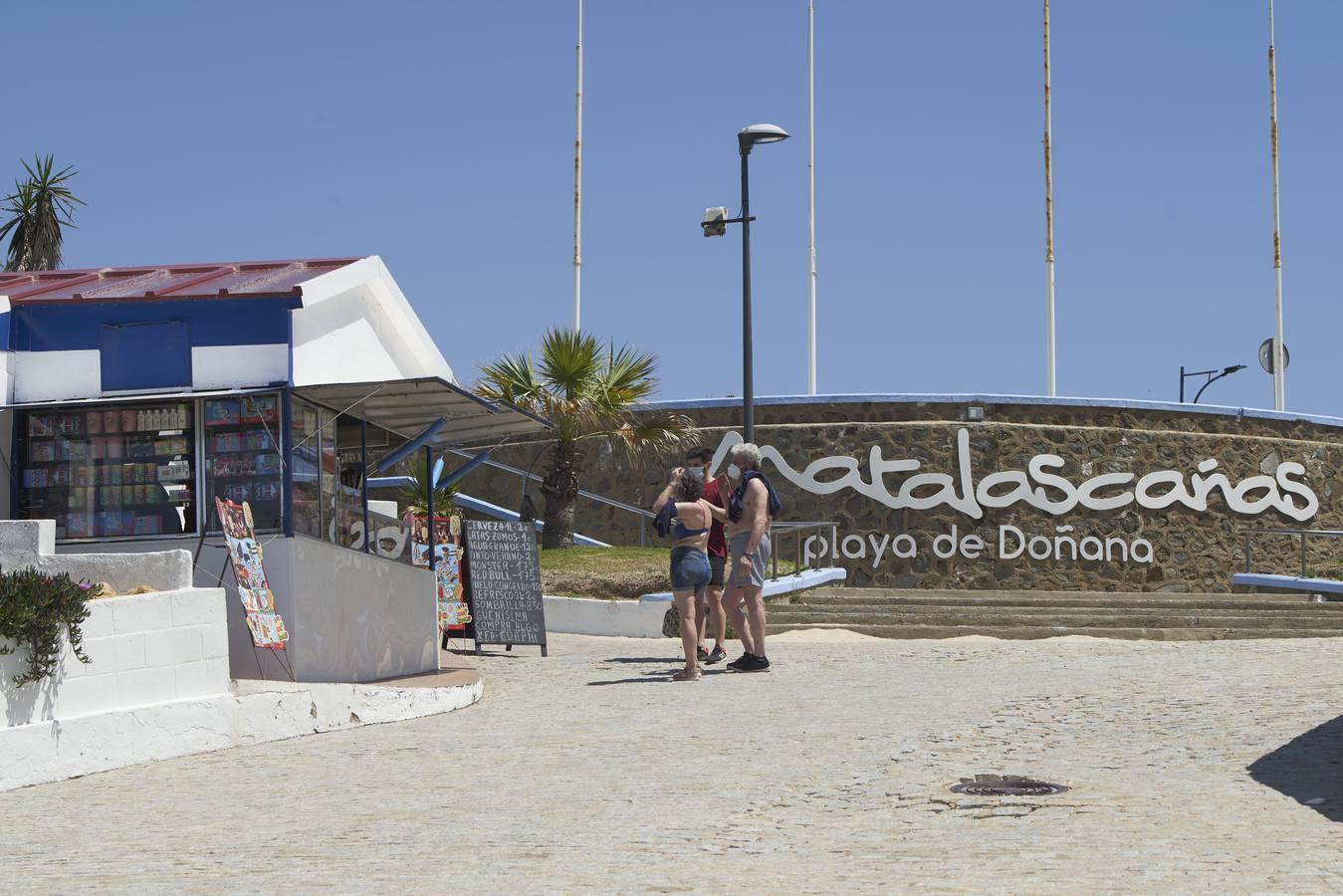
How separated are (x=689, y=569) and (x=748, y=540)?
20.0 inches

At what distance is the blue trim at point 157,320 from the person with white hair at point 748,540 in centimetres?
348

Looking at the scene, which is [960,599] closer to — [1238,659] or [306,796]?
[1238,659]

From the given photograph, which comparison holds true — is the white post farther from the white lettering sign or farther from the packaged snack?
the packaged snack

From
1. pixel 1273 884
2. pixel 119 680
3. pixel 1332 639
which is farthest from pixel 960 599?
pixel 1273 884

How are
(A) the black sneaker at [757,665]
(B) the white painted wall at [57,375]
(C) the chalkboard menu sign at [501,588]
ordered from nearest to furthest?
(B) the white painted wall at [57,375] < (A) the black sneaker at [757,665] < (C) the chalkboard menu sign at [501,588]

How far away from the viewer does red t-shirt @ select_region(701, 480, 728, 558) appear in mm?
12789

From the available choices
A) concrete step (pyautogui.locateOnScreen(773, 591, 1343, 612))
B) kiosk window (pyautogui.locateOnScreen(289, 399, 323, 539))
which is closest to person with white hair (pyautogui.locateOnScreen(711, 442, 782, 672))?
kiosk window (pyautogui.locateOnScreen(289, 399, 323, 539))

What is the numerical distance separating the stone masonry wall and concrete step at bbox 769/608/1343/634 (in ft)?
16.2

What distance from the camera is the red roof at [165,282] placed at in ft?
40.4

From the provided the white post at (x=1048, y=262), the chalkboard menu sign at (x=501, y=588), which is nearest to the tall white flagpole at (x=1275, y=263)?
A: the white post at (x=1048, y=262)

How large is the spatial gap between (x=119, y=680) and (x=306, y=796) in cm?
197

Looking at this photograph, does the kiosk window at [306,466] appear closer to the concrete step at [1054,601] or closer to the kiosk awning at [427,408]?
the kiosk awning at [427,408]

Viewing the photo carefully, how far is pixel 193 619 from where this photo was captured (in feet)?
31.7

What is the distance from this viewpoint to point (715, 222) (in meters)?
21.0
